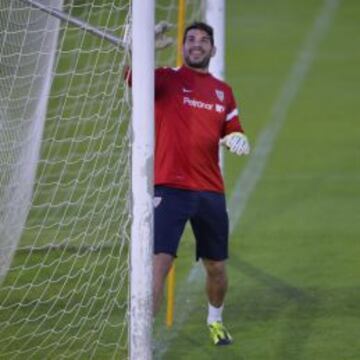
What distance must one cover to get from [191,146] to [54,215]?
12.0 ft

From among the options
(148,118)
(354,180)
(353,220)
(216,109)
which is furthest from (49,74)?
(354,180)

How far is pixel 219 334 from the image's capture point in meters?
9.52

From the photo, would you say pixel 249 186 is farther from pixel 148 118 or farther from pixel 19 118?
pixel 148 118

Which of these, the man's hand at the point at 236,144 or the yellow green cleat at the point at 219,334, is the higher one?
the man's hand at the point at 236,144

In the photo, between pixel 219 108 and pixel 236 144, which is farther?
pixel 219 108

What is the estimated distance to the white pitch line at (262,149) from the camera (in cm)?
1021

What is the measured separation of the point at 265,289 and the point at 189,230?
185 cm

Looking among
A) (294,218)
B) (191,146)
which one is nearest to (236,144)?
Answer: (191,146)

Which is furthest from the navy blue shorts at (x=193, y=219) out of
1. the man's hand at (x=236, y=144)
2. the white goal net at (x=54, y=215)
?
the man's hand at (x=236, y=144)

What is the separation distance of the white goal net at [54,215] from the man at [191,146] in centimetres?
29

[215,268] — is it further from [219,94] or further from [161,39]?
[161,39]

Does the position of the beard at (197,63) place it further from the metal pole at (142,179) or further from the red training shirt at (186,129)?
the metal pole at (142,179)

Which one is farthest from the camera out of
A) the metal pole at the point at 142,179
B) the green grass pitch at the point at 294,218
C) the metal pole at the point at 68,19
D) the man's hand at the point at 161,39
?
the green grass pitch at the point at 294,218

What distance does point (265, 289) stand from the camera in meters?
10.8
